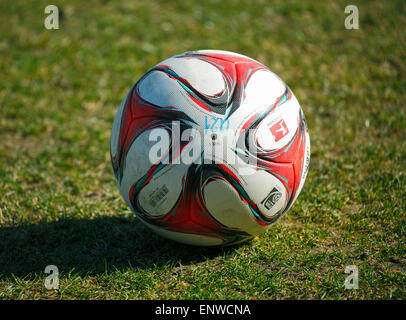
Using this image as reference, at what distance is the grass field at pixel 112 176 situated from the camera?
339 cm

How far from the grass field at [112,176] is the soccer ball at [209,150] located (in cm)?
44

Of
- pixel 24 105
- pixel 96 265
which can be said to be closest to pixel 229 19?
pixel 24 105

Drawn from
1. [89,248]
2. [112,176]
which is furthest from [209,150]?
[112,176]

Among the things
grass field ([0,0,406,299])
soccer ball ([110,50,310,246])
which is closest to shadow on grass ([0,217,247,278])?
grass field ([0,0,406,299])

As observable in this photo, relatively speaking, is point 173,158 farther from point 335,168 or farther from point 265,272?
point 335,168

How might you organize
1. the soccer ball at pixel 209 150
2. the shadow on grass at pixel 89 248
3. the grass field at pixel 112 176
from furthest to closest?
the shadow on grass at pixel 89 248 < the grass field at pixel 112 176 < the soccer ball at pixel 209 150

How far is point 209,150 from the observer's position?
10.2 feet

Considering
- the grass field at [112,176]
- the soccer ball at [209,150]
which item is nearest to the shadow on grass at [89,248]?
the grass field at [112,176]

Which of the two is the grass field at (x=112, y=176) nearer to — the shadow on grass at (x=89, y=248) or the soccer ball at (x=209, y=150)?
the shadow on grass at (x=89, y=248)

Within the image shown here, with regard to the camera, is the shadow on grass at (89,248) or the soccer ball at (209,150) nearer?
the soccer ball at (209,150)

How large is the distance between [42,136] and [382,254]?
164 inches

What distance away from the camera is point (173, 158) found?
3160 millimetres

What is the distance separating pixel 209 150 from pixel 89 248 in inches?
57.9

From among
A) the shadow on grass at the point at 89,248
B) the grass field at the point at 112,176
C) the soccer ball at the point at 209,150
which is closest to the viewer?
the soccer ball at the point at 209,150
